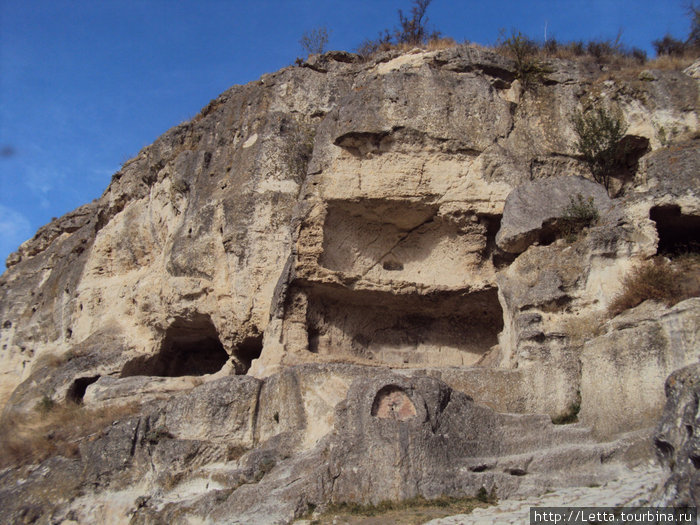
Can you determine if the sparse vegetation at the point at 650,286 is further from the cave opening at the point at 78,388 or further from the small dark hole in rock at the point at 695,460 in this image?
the cave opening at the point at 78,388

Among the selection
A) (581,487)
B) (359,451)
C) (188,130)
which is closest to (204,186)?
(188,130)

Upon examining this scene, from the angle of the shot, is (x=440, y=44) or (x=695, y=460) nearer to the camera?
(x=695, y=460)

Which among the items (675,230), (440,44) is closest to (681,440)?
(675,230)

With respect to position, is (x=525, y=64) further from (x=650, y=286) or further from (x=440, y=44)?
(x=650, y=286)

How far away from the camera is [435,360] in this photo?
1430cm

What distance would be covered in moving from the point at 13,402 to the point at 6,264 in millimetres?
9098

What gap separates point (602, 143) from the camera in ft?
46.7

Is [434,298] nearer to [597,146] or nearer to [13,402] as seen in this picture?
[597,146]

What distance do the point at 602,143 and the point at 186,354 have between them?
9655mm

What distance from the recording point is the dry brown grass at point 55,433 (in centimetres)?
1230

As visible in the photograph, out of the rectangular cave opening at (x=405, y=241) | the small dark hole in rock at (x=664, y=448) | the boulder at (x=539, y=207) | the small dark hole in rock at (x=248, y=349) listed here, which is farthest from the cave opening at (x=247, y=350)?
the small dark hole in rock at (x=664, y=448)

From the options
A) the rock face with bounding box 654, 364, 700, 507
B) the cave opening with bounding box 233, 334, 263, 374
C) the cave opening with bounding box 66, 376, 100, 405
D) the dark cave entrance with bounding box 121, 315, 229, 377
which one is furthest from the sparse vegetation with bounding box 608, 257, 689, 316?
the cave opening with bounding box 66, 376, 100, 405

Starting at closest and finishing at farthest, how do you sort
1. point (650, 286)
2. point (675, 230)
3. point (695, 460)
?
point (695, 460) < point (650, 286) < point (675, 230)

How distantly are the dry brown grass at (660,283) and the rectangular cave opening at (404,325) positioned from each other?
140 inches
